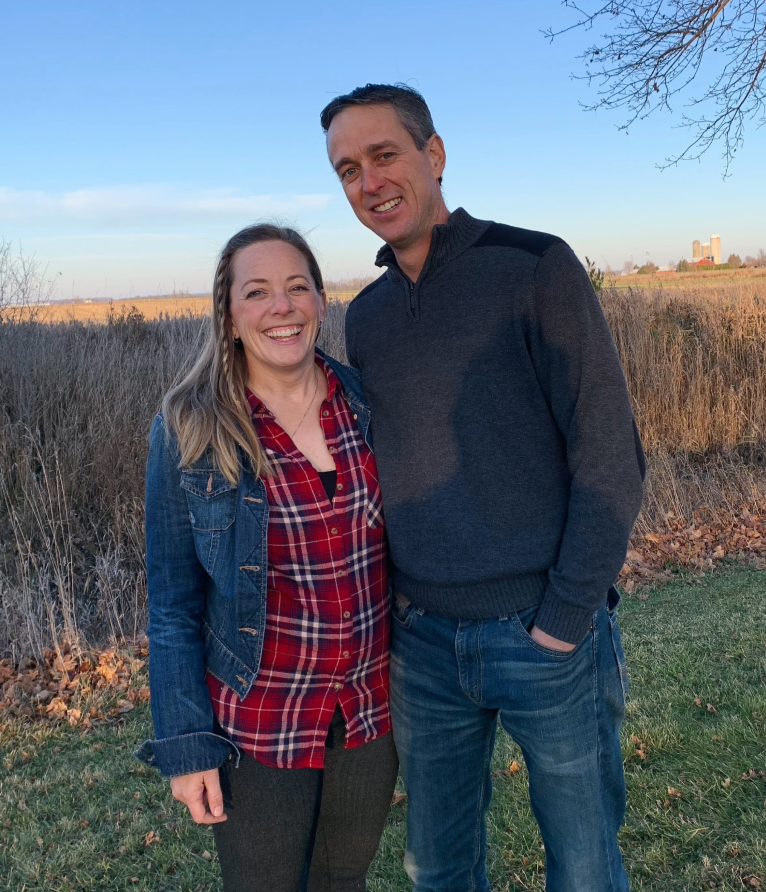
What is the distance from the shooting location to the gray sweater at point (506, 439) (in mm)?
1812

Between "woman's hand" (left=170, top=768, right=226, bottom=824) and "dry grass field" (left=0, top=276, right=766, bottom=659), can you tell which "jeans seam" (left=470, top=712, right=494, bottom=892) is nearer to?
"woman's hand" (left=170, top=768, right=226, bottom=824)

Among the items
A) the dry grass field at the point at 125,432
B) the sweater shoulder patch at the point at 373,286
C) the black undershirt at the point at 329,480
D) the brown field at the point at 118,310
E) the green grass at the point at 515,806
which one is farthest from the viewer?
the brown field at the point at 118,310

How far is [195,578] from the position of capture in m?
1.95

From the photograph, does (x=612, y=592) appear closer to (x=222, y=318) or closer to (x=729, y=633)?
(x=222, y=318)

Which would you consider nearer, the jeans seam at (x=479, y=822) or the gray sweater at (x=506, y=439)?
the gray sweater at (x=506, y=439)

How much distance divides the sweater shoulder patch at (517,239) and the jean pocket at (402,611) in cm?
97

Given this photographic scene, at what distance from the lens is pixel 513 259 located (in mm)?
1951

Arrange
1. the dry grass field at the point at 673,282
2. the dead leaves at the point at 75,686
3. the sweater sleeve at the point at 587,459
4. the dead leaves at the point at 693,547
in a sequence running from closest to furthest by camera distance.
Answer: the sweater sleeve at the point at 587,459 < the dead leaves at the point at 75,686 < the dead leaves at the point at 693,547 < the dry grass field at the point at 673,282

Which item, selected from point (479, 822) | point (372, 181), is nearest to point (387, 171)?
point (372, 181)

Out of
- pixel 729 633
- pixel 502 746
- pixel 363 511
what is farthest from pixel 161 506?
pixel 729 633

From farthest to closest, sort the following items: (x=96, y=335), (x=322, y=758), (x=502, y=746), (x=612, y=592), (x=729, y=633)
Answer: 1. (x=96, y=335)
2. (x=729, y=633)
3. (x=502, y=746)
4. (x=612, y=592)
5. (x=322, y=758)

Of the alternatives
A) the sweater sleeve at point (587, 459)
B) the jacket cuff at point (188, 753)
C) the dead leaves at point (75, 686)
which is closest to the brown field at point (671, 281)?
the dead leaves at point (75, 686)

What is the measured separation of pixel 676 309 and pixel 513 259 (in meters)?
10.7

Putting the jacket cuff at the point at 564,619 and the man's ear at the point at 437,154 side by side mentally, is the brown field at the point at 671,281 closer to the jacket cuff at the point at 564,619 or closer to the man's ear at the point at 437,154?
the man's ear at the point at 437,154
